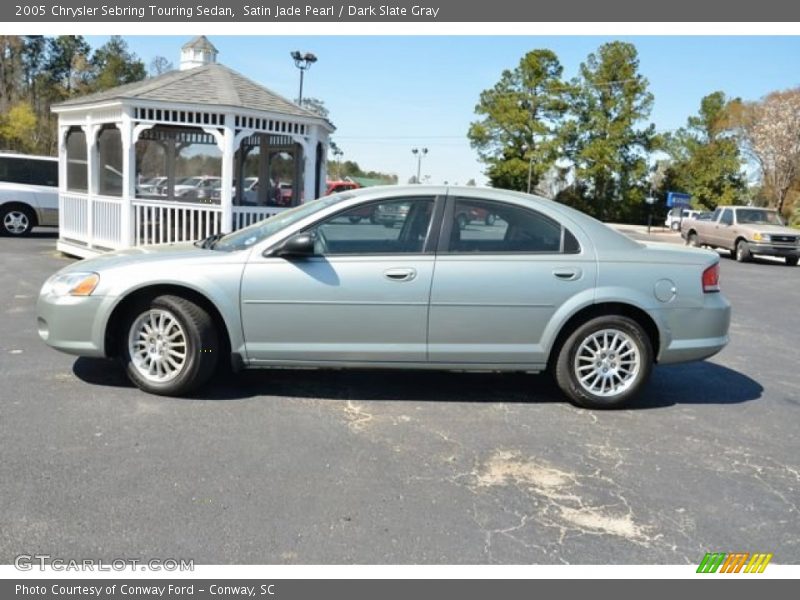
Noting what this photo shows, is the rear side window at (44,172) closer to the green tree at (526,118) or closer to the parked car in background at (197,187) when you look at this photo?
the parked car in background at (197,187)

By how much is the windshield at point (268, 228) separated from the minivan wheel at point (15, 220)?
1228 cm

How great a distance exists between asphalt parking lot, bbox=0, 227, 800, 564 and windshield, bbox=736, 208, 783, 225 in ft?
53.7

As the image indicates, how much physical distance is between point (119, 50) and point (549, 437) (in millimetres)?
55640

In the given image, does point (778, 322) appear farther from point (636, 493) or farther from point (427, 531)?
point (427, 531)

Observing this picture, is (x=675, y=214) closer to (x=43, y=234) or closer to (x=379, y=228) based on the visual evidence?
(x=43, y=234)

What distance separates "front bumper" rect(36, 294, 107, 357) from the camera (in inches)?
199

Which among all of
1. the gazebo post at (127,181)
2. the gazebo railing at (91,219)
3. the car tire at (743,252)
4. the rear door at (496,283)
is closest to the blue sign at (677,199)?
the car tire at (743,252)

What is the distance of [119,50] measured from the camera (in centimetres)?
5216

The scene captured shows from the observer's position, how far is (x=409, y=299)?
16.6 feet

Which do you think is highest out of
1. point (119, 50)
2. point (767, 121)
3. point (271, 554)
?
point (119, 50)

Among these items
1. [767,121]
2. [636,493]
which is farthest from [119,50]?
[636,493]

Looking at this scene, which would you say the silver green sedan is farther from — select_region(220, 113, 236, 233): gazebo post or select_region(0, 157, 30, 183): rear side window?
select_region(0, 157, 30, 183): rear side window

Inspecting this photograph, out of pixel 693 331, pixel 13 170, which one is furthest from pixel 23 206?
pixel 693 331

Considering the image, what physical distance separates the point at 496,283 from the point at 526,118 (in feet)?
162
